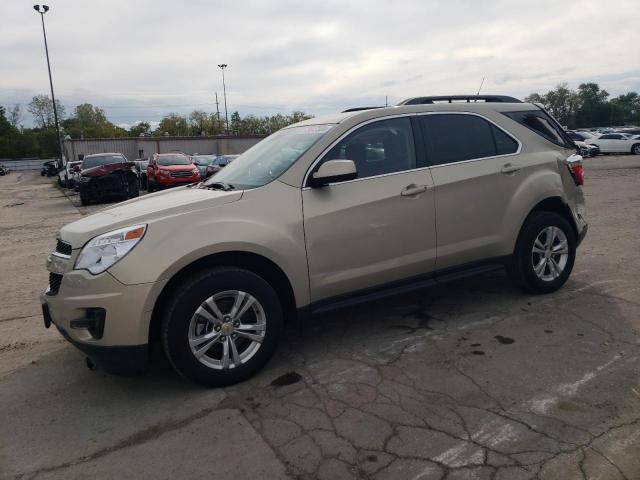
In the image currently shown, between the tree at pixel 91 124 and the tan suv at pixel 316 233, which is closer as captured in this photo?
the tan suv at pixel 316 233

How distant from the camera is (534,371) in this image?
3.40 meters

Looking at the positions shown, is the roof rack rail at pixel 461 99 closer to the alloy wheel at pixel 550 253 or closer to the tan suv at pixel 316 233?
the tan suv at pixel 316 233

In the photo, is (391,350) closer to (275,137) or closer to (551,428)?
(551,428)

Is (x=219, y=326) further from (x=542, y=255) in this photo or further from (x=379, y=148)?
(x=542, y=255)

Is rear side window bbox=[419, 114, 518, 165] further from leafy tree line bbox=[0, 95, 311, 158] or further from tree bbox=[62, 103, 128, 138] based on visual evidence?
tree bbox=[62, 103, 128, 138]

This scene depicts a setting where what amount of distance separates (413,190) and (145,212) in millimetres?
2012

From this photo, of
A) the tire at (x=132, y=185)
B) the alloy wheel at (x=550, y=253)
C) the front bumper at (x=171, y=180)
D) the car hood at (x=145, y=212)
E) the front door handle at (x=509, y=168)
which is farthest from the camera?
the front bumper at (x=171, y=180)

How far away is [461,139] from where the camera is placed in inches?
172

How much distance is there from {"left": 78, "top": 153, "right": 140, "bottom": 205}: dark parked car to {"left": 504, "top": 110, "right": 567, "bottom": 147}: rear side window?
13.7 m

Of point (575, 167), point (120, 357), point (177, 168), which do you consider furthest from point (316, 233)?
point (177, 168)

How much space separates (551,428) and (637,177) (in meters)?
16.6

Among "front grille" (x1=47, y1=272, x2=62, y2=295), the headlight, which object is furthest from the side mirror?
"front grille" (x1=47, y1=272, x2=62, y2=295)

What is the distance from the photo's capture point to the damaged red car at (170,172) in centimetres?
1775

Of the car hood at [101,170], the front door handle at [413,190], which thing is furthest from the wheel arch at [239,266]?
the car hood at [101,170]
